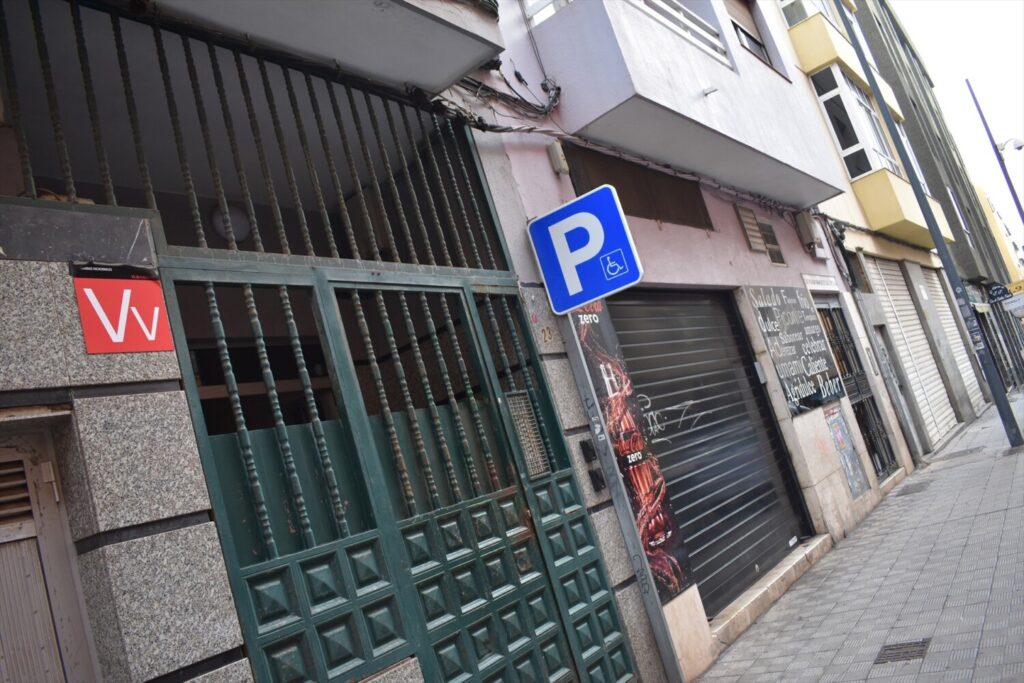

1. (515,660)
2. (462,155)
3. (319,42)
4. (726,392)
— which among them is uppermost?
(319,42)

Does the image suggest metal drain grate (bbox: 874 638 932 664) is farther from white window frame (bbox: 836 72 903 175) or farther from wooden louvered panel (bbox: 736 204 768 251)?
white window frame (bbox: 836 72 903 175)

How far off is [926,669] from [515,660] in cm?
238

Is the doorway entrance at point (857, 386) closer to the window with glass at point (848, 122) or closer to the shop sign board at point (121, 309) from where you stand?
the window with glass at point (848, 122)

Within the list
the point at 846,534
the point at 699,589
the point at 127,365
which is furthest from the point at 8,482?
the point at 846,534

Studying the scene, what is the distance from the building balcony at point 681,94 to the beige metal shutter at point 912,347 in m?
5.68

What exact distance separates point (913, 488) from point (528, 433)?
27.4 feet

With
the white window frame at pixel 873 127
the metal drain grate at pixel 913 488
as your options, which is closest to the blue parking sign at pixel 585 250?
the metal drain grate at pixel 913 488

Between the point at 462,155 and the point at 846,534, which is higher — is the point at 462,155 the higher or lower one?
the higher one

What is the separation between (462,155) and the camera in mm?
5844

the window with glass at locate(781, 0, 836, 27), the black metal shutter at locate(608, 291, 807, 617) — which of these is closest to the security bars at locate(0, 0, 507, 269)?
the black metal shutter at locate(608, 291, 807, 617)

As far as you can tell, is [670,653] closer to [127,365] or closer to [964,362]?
Answer: [127,365]

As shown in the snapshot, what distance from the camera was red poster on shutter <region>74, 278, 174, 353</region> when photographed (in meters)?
3.15

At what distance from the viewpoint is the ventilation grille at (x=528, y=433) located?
515cm

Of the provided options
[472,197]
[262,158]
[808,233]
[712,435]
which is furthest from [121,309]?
[808,233]
